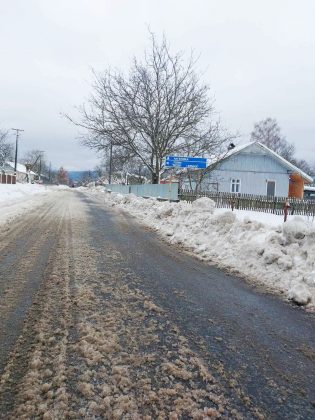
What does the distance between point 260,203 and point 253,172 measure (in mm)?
16853

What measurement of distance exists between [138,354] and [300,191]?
42.4 metres

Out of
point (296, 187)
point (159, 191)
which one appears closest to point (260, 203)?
point (159, 191)

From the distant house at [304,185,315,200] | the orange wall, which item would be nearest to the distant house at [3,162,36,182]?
the distant house at [304,185,315,200]

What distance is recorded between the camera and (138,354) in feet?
9.82

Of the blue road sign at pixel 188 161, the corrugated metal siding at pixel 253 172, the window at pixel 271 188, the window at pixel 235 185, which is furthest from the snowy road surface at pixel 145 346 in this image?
the window at pixel 271 188

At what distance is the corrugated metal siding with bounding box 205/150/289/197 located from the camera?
1410 inches

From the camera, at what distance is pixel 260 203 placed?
20078mm

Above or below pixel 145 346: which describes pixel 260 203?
above

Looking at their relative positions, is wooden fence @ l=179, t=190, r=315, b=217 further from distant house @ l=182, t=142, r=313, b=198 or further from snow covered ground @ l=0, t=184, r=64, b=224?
distant house @ l=182, t=142, r=313, b=198

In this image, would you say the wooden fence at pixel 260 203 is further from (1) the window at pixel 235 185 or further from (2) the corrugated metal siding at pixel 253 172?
(1) the window at pixel 235 185

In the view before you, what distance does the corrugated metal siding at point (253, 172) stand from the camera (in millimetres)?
35812

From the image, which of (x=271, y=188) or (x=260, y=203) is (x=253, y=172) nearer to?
(x=271, y=188)

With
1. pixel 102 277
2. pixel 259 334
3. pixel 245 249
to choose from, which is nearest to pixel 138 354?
pixel 259 334

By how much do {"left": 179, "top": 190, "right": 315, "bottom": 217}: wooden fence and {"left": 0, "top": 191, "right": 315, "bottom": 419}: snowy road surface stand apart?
13823mm
